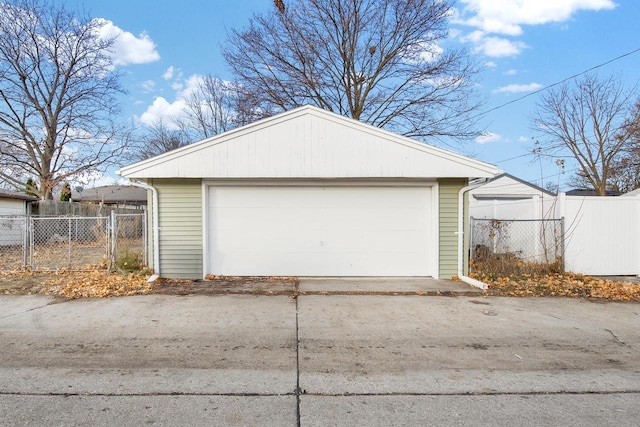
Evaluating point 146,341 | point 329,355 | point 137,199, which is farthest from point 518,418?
point 137,199

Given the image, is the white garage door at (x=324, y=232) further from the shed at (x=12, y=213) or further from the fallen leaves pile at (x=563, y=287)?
the shed at (x=12, y=213)

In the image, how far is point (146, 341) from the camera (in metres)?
4.79

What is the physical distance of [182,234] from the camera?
8414mm

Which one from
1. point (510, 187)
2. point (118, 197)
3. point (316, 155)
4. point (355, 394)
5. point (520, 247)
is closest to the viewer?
point (355, 394)

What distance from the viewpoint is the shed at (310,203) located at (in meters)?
8.11

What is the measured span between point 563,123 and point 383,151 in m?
23.2

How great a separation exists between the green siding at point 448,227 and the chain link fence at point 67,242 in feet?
21.4

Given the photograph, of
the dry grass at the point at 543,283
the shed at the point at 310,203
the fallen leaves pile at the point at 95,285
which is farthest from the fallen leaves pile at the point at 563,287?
the fallen leaves pile at the point at 95,285

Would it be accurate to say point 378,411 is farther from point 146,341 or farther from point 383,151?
point 383,151

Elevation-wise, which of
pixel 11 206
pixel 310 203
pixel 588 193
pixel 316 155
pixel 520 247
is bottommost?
pixel 520 247

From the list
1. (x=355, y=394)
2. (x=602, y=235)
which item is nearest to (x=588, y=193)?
(x=602, y=235)

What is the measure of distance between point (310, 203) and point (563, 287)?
5180 millimetres

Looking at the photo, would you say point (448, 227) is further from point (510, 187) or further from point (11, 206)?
point (11, 206)

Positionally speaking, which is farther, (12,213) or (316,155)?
A: (12,213)
